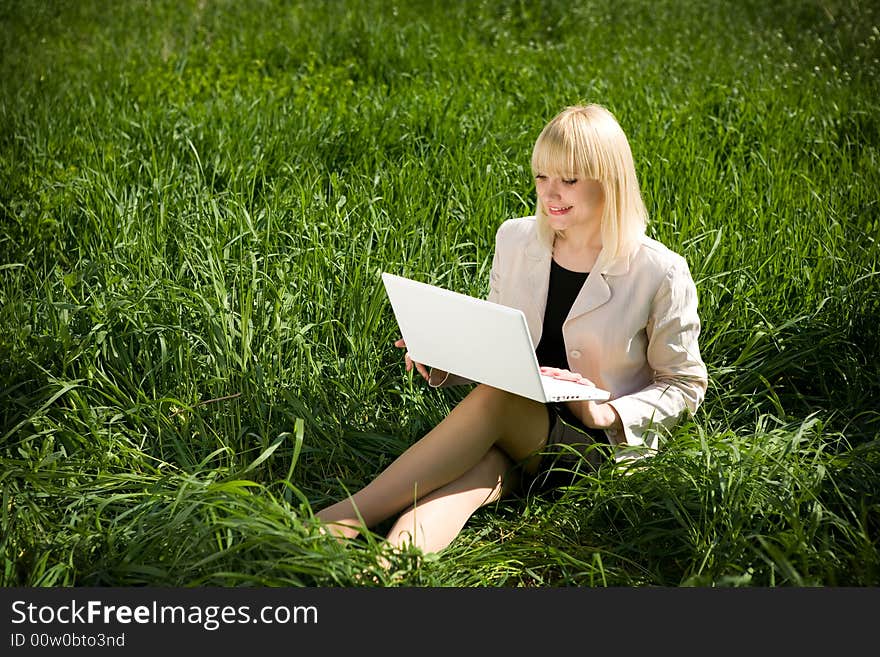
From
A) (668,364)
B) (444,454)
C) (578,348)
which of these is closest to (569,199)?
(578,348)

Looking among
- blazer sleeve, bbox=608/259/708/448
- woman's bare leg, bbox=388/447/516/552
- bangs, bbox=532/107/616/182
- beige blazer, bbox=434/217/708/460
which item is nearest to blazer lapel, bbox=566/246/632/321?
beige blazer, bbox=434/217/708/460

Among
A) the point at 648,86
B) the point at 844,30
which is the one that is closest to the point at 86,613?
the point at 648,86

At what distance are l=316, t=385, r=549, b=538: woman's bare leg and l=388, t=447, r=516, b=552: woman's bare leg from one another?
0.03 metres

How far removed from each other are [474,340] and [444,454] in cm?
32

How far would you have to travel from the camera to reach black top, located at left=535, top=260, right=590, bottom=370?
2.80 meters

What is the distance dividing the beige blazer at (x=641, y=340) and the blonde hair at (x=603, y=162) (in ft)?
0.18

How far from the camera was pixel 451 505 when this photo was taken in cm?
252

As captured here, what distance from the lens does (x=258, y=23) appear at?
6770mm

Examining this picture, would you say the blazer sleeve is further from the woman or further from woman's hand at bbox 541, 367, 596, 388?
woman's hand at bbox 541, 367, 596, 388

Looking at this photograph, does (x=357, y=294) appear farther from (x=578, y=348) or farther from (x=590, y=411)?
(x=590, y=411)

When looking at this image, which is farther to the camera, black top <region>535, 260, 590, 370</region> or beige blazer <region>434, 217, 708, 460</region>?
black top <region>535, 260, 590, 370</region>

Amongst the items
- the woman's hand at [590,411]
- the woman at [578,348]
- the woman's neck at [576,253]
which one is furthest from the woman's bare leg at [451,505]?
the woman's neck at [576,253]

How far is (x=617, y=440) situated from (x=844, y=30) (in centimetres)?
507

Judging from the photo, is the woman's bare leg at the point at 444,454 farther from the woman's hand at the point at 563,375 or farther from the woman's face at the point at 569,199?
the woman's face at the point at 569,199
